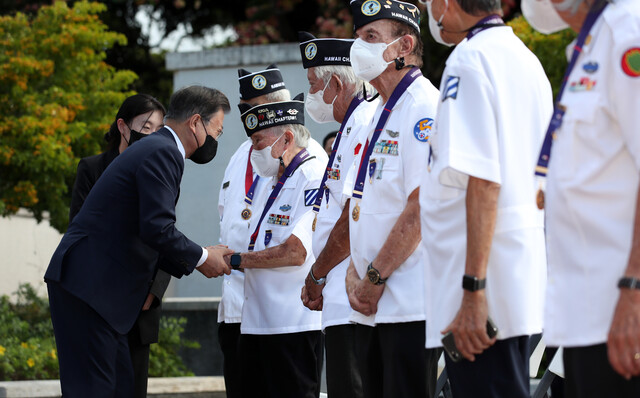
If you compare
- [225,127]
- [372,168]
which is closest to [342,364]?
[372,168]

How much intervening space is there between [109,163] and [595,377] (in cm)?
411

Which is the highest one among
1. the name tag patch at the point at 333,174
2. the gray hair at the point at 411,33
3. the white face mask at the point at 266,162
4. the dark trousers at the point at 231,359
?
the gray hair at the point at 411,33

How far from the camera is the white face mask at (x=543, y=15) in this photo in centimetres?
294

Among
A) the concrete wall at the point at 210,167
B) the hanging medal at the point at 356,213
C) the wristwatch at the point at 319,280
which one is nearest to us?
the hanging medal at the point at 356,213

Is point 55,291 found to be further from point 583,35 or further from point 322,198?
point 583,35

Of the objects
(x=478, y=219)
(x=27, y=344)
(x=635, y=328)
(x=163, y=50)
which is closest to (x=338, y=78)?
(x=478, y=219)

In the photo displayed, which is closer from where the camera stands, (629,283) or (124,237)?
(629,283)

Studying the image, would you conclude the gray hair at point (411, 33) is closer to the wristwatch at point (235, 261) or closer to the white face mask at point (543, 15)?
the white face mask at point (543, 15)

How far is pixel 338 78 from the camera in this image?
540 centimetres

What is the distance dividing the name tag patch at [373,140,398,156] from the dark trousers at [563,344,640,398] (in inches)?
67.5

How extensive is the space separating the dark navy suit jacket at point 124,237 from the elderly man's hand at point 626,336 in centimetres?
300

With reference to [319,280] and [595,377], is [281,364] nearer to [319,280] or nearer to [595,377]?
[319,280]

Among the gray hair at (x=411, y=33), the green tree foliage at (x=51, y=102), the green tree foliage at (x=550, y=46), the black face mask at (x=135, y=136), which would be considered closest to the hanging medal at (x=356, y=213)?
the gray hair at (x=411, y=33)

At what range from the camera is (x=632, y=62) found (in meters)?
2.49
